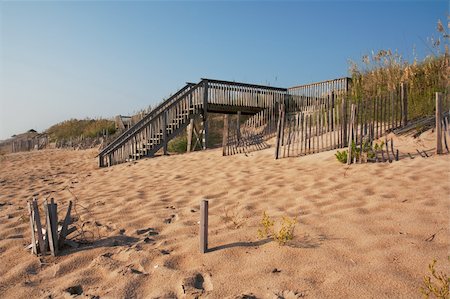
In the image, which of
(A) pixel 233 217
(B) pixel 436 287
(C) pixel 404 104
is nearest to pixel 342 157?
(C) pixel 404 104

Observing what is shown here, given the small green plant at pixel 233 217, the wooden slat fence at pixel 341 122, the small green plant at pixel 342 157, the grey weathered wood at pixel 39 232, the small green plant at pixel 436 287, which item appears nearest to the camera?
the small green plant at pixel 436 287

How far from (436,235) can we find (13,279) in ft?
11.5

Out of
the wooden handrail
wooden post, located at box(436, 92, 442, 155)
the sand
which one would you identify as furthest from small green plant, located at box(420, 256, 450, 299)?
the wooden handrail

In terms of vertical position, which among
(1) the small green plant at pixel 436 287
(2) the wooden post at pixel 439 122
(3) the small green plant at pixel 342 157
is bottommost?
(1) the small green plant at pixel 436 287

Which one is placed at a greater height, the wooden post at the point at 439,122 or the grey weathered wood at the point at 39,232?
the wooden post at the point at 439,122

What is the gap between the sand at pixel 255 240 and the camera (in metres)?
2.39

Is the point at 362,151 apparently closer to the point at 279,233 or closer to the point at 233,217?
the point at 233,217

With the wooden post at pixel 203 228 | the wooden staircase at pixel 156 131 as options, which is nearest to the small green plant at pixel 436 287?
the wooden post at pixel 203 228

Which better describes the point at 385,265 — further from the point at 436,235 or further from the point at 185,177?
the point at 185,177

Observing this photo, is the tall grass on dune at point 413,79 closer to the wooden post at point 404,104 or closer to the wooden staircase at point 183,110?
the wooden post at point 404,104

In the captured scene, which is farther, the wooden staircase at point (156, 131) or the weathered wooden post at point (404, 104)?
the wooden staircase at point (156, 131)

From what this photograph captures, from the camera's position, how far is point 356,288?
222 cm

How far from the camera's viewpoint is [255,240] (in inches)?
122

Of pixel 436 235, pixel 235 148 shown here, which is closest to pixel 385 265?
pixel 436 235
